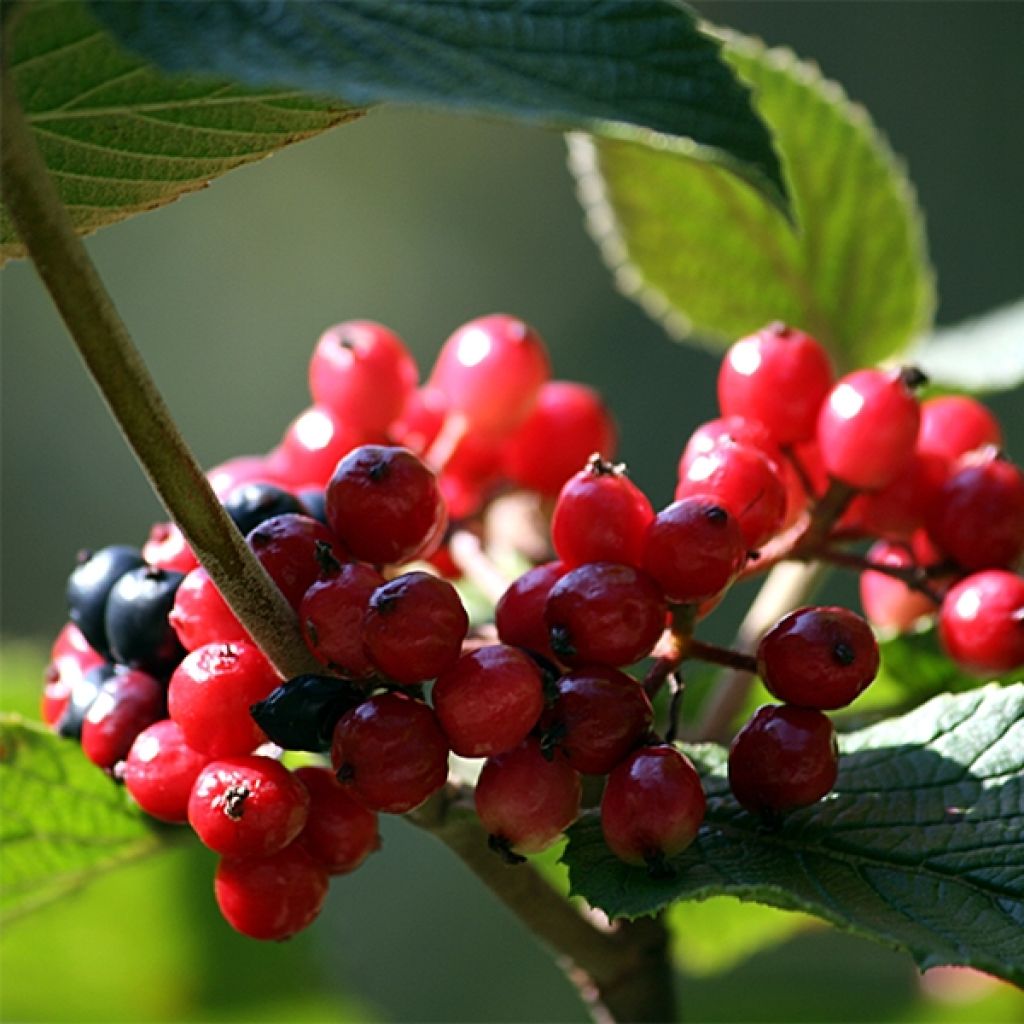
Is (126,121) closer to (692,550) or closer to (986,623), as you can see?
(692,550)

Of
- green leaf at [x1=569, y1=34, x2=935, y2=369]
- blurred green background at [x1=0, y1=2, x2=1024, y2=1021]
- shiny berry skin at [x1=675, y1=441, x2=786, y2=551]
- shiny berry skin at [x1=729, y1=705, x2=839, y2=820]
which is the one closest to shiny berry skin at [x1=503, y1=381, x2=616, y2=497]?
green leaf at [x1=569, y1=34, x2=935, y2=369]

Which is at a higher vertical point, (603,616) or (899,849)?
(603,616)

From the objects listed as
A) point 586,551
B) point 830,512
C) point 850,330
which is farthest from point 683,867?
point 850,330

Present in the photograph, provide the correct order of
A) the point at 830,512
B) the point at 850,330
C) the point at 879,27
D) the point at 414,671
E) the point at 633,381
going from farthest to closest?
the point at 879,27 → the point at 633,381 → the point at 850,330 → the point at 830,512 → the point at 414,671

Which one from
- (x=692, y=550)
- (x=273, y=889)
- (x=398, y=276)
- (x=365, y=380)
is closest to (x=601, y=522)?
(x=692, y=550)

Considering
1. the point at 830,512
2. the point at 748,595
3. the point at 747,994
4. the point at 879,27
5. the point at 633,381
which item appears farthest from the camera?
the point at 879,27

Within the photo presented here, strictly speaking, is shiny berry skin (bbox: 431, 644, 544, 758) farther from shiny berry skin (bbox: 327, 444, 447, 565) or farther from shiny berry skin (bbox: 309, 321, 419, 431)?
shiny berry skin (bbox: 309, 321, 419, 431)

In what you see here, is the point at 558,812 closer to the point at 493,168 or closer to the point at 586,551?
the point at 586,551
